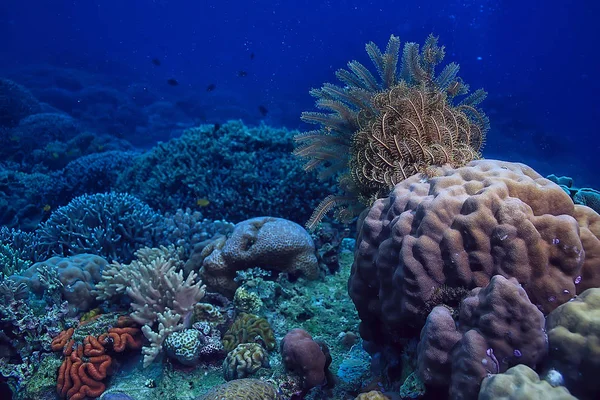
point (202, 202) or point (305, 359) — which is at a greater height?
point (202, 202)

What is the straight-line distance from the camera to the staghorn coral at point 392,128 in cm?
383

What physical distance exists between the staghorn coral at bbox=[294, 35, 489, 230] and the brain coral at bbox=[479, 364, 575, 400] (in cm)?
211

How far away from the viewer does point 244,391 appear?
2.98 m

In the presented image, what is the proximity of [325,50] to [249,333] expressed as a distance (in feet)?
211

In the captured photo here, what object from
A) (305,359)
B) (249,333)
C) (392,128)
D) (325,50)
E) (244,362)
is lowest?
(244,362)

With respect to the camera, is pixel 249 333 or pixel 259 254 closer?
pixel 249 333

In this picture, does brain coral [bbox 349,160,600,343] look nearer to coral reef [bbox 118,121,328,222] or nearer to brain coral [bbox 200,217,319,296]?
brain coral [bbox 200,217,319,296]

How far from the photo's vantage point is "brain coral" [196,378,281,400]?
9.53 feet

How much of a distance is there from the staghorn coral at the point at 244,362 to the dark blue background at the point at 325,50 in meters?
24.1

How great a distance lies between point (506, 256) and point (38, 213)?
12272 millimetres

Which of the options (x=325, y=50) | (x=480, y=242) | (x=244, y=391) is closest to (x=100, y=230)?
(x=244, y=391)

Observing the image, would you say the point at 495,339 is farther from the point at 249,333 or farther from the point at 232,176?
the point at 232,176

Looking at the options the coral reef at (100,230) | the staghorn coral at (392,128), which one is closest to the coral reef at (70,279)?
the coral reef at (100,230)

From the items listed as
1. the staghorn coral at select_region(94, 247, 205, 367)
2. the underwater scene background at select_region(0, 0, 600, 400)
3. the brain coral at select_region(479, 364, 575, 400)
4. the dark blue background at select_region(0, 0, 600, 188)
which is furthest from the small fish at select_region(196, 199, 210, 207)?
the dark blue background at select_region(0, 0, 600, 188)
